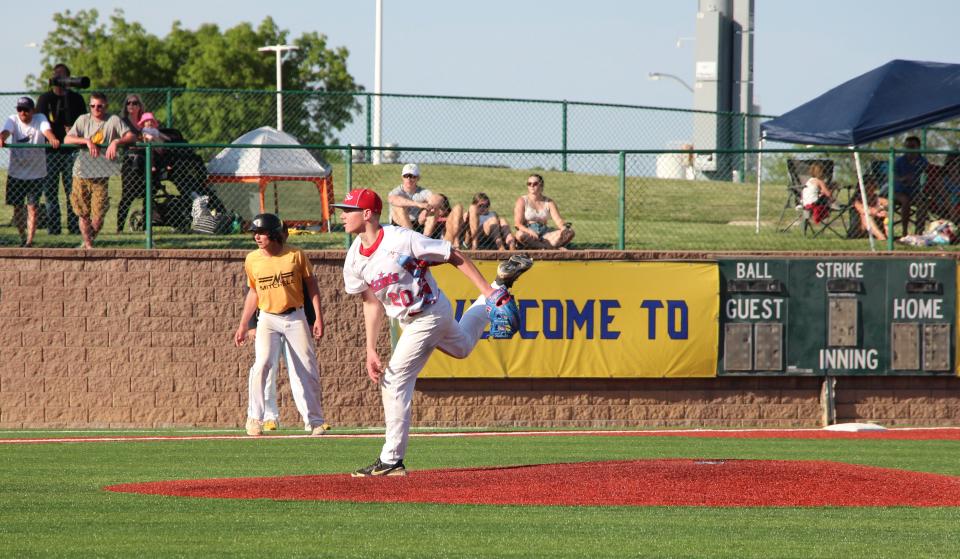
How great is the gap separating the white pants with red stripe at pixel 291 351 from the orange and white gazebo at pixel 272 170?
4.45m

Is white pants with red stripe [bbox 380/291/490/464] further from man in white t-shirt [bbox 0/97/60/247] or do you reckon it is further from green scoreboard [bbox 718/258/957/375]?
man in white t-shirt [bbox 0/97/60/247]

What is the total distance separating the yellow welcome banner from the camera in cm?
1689

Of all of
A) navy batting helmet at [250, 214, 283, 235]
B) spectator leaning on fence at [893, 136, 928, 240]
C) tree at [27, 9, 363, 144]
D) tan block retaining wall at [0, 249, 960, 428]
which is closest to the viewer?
navy batting helmet at [250, 214, 283, 235]

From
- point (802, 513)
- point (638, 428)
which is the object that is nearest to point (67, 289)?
point (638, 428)

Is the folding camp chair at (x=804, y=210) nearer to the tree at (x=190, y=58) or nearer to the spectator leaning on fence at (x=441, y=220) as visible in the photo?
the spectator leaning on fence at (x=441, y=220)

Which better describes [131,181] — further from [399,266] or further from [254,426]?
[399,266]

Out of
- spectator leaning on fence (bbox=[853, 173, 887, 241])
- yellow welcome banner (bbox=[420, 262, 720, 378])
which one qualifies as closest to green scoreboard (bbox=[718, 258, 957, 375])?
yellow welcome banner (bbox=[420, 262, 720, 378])

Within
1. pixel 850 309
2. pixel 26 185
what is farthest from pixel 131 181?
pixel 850 309

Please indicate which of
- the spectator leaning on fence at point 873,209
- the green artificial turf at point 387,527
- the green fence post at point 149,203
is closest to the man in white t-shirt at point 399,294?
the green artificial turf at point 387,527

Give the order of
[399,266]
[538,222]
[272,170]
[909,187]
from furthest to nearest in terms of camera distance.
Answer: [909,187] → [272,170] → [538,222] → [399,266]

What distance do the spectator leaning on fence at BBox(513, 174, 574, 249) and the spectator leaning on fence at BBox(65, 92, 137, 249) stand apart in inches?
204

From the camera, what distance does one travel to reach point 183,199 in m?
17.5

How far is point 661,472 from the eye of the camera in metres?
9.68

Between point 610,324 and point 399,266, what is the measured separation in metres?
7.85
